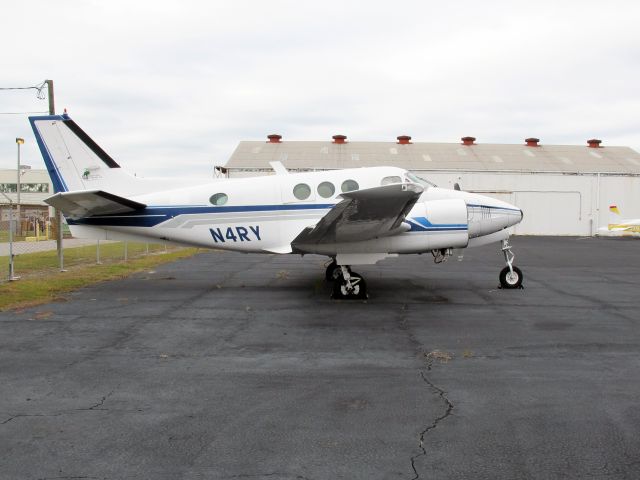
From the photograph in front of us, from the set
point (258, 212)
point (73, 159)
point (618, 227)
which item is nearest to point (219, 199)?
point (258, 212)

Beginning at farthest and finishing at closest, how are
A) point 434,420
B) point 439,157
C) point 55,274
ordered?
point 439,157, point 55,274, point 434,420

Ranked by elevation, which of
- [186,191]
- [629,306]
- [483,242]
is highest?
[186,191]

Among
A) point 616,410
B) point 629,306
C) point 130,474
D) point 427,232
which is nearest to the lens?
point 130,474

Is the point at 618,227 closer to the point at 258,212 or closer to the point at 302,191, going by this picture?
the point at 302,191

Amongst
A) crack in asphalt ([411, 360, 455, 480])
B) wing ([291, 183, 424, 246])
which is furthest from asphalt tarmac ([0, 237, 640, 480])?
wing ([291, 183, 424, 246])

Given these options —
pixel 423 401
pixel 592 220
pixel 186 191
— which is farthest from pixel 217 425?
pixel 592 220

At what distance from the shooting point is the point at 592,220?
146 ft

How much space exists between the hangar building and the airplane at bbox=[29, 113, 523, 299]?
31.2m

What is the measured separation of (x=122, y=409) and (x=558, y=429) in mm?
3966

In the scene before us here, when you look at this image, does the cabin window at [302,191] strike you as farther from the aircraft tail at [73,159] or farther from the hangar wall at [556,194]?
the hangar wall at [556,194]

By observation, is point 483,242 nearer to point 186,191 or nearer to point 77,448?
point 186,191

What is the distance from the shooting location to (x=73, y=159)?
41.4ft

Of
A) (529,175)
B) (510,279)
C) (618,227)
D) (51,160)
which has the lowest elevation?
(510,279)

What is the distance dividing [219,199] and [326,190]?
2.60 m
